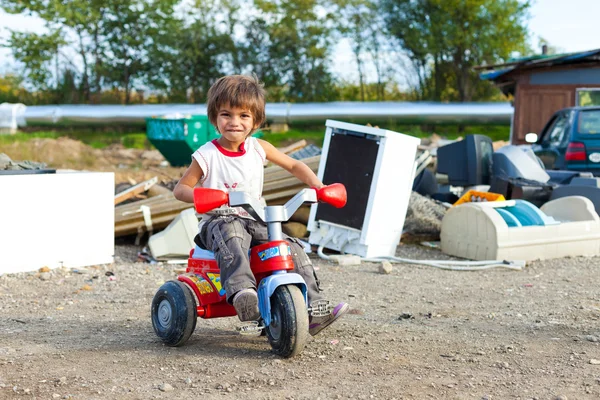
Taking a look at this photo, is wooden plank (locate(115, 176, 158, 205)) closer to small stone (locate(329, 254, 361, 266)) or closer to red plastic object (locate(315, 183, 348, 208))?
small stone (locate(329, 254, 361, 266))

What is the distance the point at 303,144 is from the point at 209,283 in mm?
10233

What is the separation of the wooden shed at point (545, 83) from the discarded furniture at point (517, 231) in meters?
12.4

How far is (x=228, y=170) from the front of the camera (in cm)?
452

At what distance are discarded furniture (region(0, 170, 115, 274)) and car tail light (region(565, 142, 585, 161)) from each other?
7.45 m

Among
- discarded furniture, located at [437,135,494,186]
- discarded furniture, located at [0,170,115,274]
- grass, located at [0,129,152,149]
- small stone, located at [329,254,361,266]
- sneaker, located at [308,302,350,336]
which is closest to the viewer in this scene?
sneaker, located at [308,302,350,336]

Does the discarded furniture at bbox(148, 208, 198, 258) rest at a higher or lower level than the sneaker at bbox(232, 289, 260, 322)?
lower

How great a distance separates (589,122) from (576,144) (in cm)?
42

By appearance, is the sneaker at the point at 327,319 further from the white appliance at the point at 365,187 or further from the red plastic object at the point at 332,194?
the white appliance at the point at 365,187

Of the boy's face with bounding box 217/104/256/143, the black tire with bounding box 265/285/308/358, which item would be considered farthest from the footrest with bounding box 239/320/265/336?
the boy's face with bounding box 217/104/256/143

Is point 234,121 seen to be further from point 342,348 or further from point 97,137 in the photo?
point 97,137

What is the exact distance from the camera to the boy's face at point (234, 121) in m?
4.45

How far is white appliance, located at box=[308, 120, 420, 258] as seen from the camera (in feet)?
28.4

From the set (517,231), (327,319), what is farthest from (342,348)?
(517,231)

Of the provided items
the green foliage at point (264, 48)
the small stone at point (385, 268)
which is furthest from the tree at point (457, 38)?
the small stone at point (385, 268)
